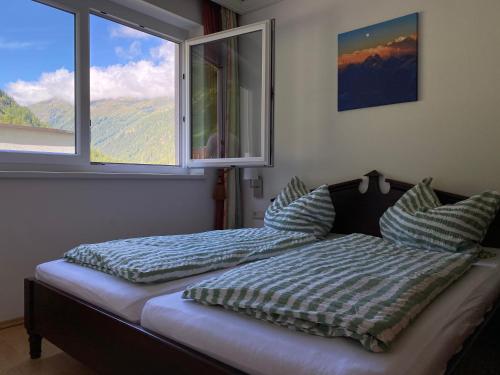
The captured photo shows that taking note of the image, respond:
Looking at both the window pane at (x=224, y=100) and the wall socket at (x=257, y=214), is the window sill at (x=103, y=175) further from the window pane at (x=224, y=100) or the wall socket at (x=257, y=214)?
the wall socket at (x=257, y=214)

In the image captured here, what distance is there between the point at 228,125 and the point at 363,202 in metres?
1.32

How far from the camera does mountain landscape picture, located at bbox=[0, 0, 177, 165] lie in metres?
2.36

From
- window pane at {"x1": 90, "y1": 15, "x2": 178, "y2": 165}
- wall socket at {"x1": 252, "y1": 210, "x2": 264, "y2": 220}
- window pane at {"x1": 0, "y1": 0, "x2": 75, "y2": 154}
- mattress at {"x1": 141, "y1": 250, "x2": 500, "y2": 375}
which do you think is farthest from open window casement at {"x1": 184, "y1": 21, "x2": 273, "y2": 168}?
mattress at {"x1": 141, "y1": 250, "x2": 500, "y2": 375}

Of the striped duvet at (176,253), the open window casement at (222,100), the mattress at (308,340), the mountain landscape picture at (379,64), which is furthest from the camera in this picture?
the open window casement at (222,100)

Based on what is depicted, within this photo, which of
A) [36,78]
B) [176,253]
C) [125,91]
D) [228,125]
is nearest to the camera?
[176,253]

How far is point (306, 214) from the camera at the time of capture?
7.97 feet

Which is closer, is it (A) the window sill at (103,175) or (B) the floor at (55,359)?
(B) the floor at (55,359)

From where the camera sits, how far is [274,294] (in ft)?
3.58

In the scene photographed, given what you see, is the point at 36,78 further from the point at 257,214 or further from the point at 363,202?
the point at 363,202

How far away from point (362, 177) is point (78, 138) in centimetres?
200

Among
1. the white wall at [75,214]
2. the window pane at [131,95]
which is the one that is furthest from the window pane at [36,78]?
the white wall at [75,214]

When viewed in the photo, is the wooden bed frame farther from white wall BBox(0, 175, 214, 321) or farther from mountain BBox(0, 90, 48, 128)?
mountain BBox(0, 90, 48, 128)

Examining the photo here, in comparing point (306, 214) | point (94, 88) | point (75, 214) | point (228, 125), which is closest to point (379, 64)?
point (306, 214)

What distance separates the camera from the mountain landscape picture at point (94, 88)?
236 cm
